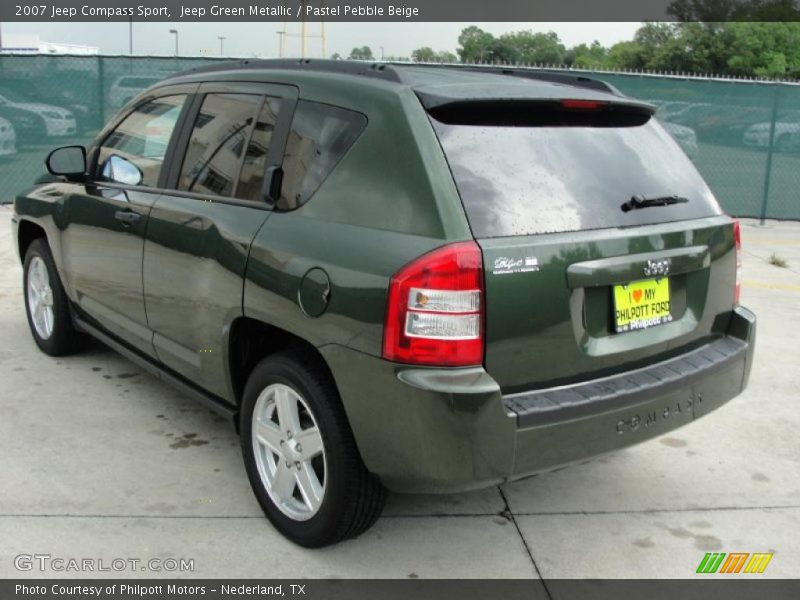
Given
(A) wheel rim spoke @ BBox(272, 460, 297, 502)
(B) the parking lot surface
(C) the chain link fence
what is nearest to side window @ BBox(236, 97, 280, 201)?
(A) wheel rim spoke @ BBox(272, 460, 297, 502)

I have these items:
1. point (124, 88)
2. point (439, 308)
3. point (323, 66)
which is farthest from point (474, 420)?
point (124, 88)

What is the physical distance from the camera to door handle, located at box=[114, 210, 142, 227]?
4.09 m

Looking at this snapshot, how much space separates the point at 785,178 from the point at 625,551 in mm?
10361

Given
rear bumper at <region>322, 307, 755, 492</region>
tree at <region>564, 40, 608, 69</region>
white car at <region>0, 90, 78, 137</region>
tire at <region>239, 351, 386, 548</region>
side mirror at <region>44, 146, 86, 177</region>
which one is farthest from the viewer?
tree at <region>564, 40, 608, 69</region>

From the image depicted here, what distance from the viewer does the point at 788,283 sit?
329 inches

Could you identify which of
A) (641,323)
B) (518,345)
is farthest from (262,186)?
(641,323)

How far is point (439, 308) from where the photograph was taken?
2699 millimetres

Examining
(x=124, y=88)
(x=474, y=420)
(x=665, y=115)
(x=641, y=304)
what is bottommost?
(x=474, y=420)

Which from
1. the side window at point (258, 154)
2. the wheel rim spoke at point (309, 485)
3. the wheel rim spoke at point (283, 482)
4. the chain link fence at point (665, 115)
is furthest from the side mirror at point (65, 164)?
the chain link fence at point (665, 115)

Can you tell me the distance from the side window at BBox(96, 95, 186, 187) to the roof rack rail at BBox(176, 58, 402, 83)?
1.03 feet

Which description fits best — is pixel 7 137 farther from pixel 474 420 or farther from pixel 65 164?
pixel 474 420

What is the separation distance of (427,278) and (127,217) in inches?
81.7

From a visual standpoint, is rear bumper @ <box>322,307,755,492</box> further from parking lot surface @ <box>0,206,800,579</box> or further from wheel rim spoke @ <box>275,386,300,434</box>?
parking lot surface @ <box>0,206,800,579</box>

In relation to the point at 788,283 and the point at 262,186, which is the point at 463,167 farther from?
the point at 788,283
